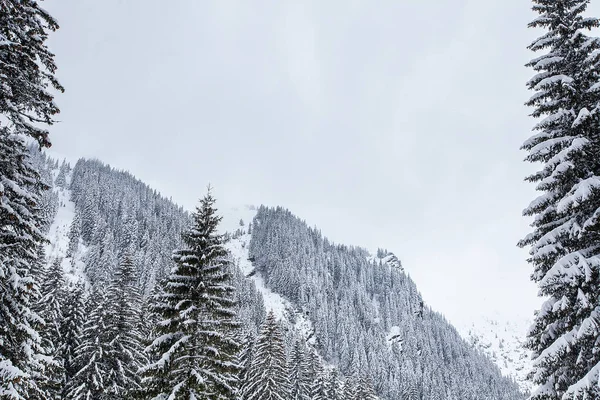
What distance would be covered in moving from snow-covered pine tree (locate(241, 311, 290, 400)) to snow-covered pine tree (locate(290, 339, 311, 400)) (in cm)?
778

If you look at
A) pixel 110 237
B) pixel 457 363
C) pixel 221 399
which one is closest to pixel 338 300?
Answer: pixel 457 363

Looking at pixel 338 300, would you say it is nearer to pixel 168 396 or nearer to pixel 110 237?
pixel 110 237

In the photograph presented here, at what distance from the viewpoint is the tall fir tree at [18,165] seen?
9.62m

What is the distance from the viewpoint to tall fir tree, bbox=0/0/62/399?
31.6ft

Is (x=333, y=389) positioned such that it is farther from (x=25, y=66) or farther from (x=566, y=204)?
(x=25, y=66)

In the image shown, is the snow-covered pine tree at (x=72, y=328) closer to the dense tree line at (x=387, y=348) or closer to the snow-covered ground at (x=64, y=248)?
the snow-covered ground at (x=64, y=248)

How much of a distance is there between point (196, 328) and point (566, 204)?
14148 millimetres

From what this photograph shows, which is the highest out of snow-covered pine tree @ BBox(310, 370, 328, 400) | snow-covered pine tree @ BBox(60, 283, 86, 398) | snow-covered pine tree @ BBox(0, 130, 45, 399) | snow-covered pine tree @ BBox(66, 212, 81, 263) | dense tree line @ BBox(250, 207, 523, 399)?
snow-covered pine tree @ BBox(66, 212, 81, 263)

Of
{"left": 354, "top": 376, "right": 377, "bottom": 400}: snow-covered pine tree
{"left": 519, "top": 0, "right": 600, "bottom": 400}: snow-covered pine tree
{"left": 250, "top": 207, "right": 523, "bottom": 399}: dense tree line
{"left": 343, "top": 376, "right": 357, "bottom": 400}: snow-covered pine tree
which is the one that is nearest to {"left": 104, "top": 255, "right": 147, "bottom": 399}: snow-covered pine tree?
{"left": 354, "top": 376, "right": 377, "bottom": 400}: snow-covered pine tree

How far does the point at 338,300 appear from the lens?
627 ft

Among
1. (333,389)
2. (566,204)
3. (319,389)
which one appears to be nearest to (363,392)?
(333,389)

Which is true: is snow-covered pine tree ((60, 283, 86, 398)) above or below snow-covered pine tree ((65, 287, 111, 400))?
above

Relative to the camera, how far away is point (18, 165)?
10195 mm

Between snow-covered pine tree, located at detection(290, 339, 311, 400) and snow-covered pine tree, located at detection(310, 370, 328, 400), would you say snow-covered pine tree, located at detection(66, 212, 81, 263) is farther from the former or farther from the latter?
snow-covered pine tree, located at detection(310, 370, 328, 400)
